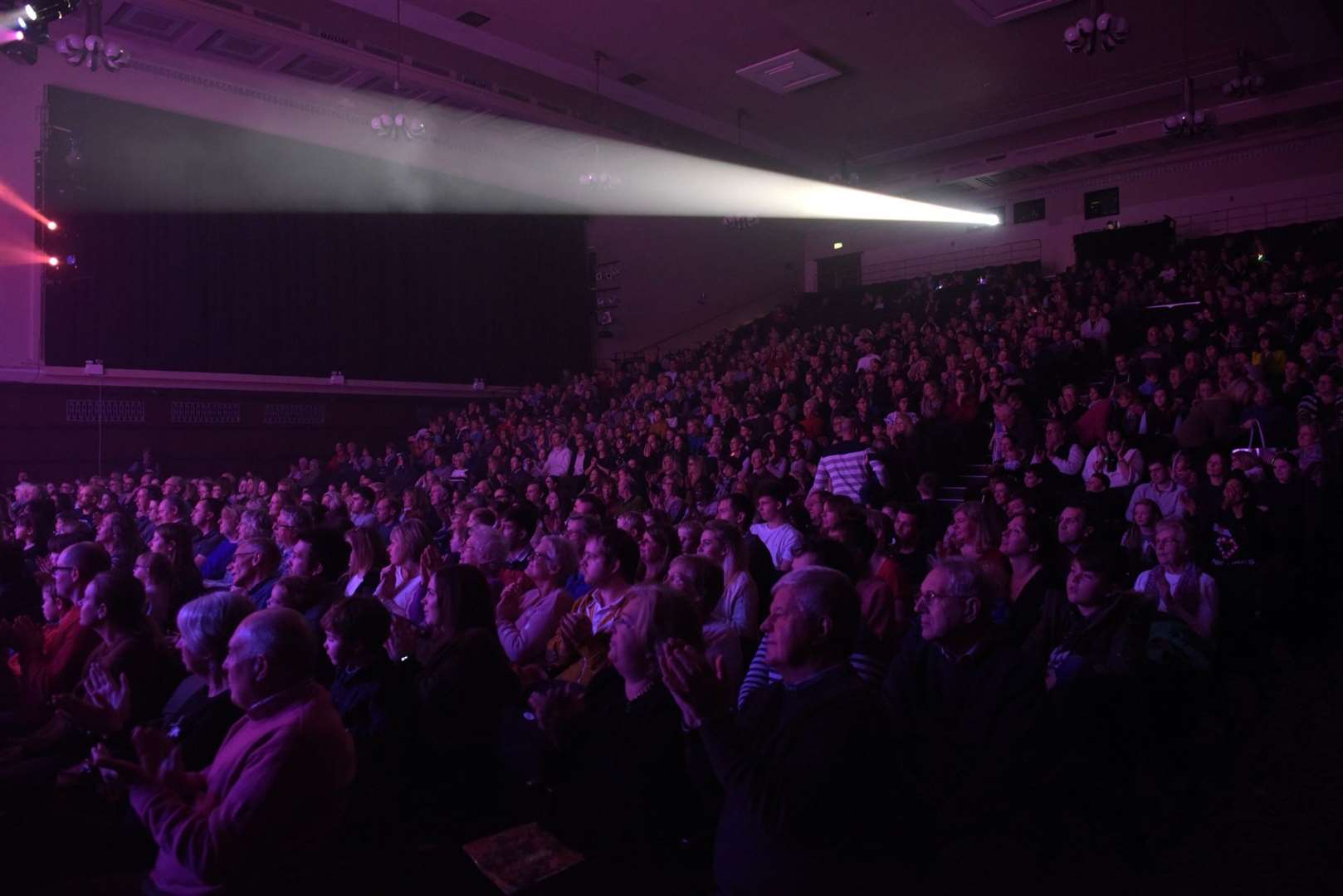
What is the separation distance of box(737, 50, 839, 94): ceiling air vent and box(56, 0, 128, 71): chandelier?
690cm

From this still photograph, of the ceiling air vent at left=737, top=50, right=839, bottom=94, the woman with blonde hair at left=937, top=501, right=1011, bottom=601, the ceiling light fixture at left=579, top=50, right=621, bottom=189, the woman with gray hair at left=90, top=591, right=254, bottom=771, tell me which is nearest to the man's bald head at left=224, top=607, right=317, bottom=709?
the woman with gray hair at left=90, top=591, right=254, bottom=771

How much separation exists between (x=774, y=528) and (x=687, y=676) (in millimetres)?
3975

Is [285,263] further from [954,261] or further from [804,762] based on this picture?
[804,762]

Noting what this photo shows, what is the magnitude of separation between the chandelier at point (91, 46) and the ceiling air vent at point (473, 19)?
335 cm

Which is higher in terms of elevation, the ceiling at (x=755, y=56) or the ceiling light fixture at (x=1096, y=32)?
the ceiling at (x=755, y=56)

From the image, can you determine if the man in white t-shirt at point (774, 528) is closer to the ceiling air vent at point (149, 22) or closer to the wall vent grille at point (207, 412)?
the ceiling air vent at point (149, 22)

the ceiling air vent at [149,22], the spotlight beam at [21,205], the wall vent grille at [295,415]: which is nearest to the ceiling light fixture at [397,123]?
the ceiling air vent at [149,22]

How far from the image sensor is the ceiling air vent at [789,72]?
449 inches

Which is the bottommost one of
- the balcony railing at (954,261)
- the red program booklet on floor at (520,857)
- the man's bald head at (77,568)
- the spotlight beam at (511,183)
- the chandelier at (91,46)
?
the red program booklet on floor at (520,857)

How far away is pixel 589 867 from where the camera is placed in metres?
2.27

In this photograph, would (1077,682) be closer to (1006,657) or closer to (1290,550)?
(1006,657)

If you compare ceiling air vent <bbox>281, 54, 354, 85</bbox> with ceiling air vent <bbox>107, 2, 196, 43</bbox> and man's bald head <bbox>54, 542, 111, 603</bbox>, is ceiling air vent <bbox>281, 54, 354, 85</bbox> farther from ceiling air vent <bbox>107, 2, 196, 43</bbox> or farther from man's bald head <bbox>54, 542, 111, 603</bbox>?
man's bald head <bbox>54, 542, 111, 603</bbox>

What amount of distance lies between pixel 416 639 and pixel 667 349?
50.3 feet

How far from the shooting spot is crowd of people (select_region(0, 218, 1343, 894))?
5.82ft
